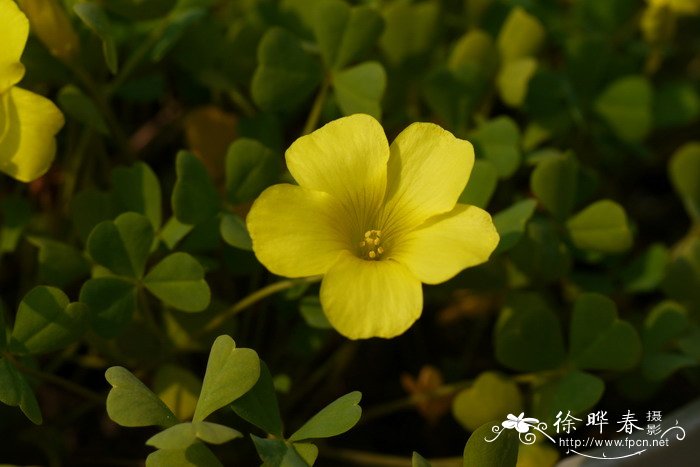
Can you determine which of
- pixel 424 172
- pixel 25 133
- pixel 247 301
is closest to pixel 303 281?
pixel 247 301

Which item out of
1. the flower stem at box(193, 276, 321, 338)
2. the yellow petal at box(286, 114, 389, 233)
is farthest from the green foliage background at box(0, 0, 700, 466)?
the yellow petal at box(286, 114, 389, 233)

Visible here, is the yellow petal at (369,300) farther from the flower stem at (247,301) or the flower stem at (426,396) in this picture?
the flower stem at (426,396)

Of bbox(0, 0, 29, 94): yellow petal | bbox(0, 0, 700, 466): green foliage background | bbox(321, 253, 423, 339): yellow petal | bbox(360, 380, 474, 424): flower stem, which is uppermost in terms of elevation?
bbox(0, 0, 29, 94): yellow petal

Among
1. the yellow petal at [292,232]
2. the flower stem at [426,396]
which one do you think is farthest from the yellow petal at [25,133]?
the flower stem at [426,396]

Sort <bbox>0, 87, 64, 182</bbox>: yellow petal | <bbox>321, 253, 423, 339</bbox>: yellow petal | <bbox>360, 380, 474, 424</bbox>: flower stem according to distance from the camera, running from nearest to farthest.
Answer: <bbox>321, 253, 423, 339</bbox>: yellow petal < <bbox>0, 87, 64, 182</bbox>: yellow petal < <bbox>360, 380, 474, 424</bbox>: flower stem

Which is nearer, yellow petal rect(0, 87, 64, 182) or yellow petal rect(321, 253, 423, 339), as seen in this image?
yellow petal rect(321, 253, 423, 339)

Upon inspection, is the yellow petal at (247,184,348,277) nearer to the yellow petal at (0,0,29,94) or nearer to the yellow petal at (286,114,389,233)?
the yellow petal at (286,114,389,233)

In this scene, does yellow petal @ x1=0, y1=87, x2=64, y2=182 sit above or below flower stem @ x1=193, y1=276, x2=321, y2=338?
above

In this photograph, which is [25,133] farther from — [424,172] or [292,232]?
[424,172]
